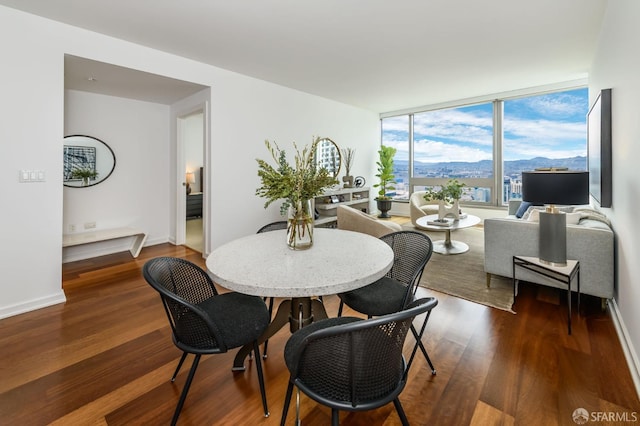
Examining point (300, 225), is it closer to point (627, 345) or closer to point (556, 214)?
point (556, 214)

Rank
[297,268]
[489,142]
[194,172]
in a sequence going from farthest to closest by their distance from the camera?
[194,172]
[489,142]
[297,268]

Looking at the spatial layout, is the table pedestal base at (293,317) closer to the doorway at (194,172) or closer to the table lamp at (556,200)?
the table lamp at (556,200)

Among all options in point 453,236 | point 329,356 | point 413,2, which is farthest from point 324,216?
point 329,356

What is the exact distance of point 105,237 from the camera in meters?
3.88

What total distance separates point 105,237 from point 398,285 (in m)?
3.91

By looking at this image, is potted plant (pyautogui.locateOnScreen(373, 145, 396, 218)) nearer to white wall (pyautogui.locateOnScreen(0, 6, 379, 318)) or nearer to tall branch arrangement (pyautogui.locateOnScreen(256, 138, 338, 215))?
white wall (pyautogui.locateOnScreen(0, 6, 379, 318))

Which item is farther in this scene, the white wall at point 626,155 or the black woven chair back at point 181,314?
the white wall at point 626,155

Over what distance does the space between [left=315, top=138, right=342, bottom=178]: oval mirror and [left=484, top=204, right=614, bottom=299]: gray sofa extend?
3.40m

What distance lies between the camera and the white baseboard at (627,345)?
1631mm

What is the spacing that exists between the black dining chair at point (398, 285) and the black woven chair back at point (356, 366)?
18.3 inches

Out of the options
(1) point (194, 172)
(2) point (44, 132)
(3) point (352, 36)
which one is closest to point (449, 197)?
(3) point (352, 36)

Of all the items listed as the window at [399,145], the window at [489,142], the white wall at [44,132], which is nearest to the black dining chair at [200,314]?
the white wall at [44,132]

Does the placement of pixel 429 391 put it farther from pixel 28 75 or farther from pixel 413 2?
pixel 28 75

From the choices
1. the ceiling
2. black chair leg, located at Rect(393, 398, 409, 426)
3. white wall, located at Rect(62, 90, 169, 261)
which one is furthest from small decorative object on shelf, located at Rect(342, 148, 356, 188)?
black chair leg, located at Rect(393, 398, 409, 426)
